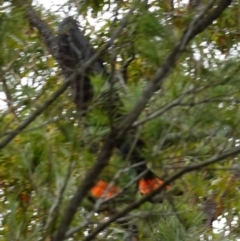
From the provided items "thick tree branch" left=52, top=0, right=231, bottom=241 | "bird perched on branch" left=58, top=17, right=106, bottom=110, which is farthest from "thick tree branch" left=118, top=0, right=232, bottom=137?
"bird perched on branch" left=58, top=17, right=106, bottom=110

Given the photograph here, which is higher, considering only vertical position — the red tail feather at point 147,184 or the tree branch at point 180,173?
the tree branch at point 180,173

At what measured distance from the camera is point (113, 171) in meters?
1.48

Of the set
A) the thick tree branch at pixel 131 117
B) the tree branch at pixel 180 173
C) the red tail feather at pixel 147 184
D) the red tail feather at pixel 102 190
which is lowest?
the red tail feather at pixel 147 184

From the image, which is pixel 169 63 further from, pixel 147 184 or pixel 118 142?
pixel 147 184

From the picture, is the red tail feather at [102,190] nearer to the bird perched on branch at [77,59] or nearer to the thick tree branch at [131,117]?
the thick tree branch at [131,117]

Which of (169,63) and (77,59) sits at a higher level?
(169,63)

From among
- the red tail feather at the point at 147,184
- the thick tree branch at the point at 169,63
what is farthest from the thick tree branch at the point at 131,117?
the red tail feather at the point at 147,184

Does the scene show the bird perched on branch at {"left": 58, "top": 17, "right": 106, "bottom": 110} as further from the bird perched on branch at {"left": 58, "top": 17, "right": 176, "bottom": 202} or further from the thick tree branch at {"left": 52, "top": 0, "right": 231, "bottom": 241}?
the thick tree branch at {"left": 52, "top": 0, "right": 231, "bottom": 241}

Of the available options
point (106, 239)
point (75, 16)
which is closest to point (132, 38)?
point (75, 16)

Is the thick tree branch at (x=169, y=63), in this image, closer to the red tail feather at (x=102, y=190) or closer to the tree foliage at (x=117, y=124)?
the tree foliage at (x=117, y=124)

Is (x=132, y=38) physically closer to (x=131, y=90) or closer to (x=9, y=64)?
(x=131, y=90)

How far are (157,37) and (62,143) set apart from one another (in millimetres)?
338

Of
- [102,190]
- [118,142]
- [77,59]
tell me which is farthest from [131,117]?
[77,59]

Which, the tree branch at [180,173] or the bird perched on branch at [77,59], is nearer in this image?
A: the tree branch at [180,173]
